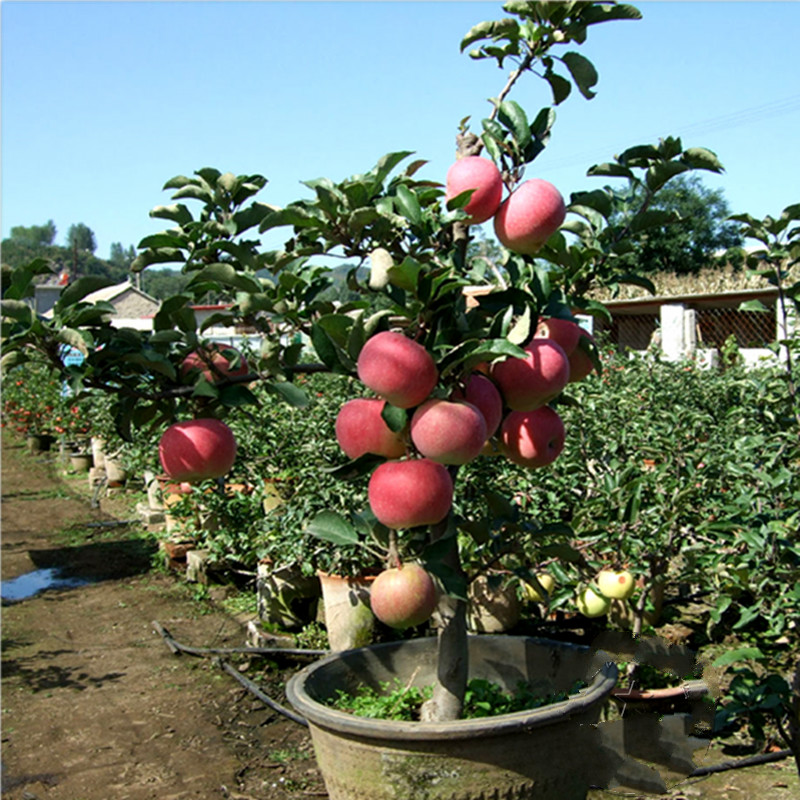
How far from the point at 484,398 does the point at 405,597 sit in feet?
1.32

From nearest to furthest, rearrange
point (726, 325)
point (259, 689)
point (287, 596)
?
point (259, 689) < point (287, 596) < point (726, 325)

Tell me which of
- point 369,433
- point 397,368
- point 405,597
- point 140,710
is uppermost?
point 397,368

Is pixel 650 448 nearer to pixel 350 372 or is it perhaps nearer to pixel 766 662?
pixel 766 662

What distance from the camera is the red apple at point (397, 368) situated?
149cm

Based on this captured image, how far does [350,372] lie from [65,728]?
8.09 feet

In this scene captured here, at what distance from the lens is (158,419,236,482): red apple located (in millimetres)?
1812

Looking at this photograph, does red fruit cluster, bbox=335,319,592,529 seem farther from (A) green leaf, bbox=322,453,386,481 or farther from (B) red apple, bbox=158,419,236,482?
(B) red apple, bbox=158,419,236,482

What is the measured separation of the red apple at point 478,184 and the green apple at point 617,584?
2097 mm

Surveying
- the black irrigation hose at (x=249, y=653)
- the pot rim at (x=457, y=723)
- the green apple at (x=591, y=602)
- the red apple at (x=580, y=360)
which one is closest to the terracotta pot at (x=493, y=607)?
the green apple at (x=591, y=602)

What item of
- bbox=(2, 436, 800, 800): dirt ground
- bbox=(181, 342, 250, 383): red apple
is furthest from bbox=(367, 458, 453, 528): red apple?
bbox=(2, 436, 800, 800): dirt ground

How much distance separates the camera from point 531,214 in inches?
63.2

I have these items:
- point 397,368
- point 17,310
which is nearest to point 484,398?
point 397,368

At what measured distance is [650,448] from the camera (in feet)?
11.5

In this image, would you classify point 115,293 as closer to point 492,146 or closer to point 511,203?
point 492,146
